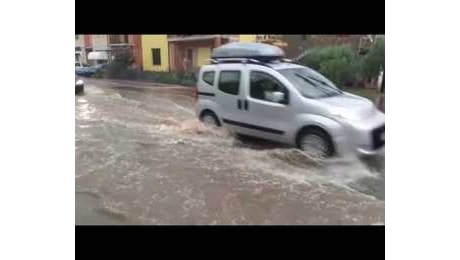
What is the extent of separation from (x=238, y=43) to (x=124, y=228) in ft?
6.77

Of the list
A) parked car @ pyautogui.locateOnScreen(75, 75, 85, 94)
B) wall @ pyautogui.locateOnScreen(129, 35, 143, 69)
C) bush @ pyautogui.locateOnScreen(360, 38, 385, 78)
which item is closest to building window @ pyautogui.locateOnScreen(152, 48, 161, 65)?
wall @ pyautogui.locateOnScreen(129, 35, 143, 69)

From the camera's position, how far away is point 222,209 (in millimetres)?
3848

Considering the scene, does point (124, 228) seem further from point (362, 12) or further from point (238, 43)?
point (362, 12)

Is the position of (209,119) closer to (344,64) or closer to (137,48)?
(137,48)

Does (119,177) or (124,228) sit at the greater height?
(119,177)

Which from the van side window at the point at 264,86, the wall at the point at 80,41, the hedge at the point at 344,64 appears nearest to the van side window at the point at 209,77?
the van side window at the point at 264,86

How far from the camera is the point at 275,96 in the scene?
3.85 meters

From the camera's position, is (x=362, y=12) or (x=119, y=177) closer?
(x=362, y=12)

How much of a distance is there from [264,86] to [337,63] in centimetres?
70

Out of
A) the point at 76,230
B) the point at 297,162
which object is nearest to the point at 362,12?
the point at 297,162

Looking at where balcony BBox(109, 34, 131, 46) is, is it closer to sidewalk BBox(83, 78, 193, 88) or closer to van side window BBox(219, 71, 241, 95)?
sidewalk BBox(83, 78, 193, 88)

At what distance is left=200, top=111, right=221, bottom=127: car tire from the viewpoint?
3957 millimetres

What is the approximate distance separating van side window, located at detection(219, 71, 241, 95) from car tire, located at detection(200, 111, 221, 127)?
0.26 metres

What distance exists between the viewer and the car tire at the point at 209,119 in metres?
3.96
